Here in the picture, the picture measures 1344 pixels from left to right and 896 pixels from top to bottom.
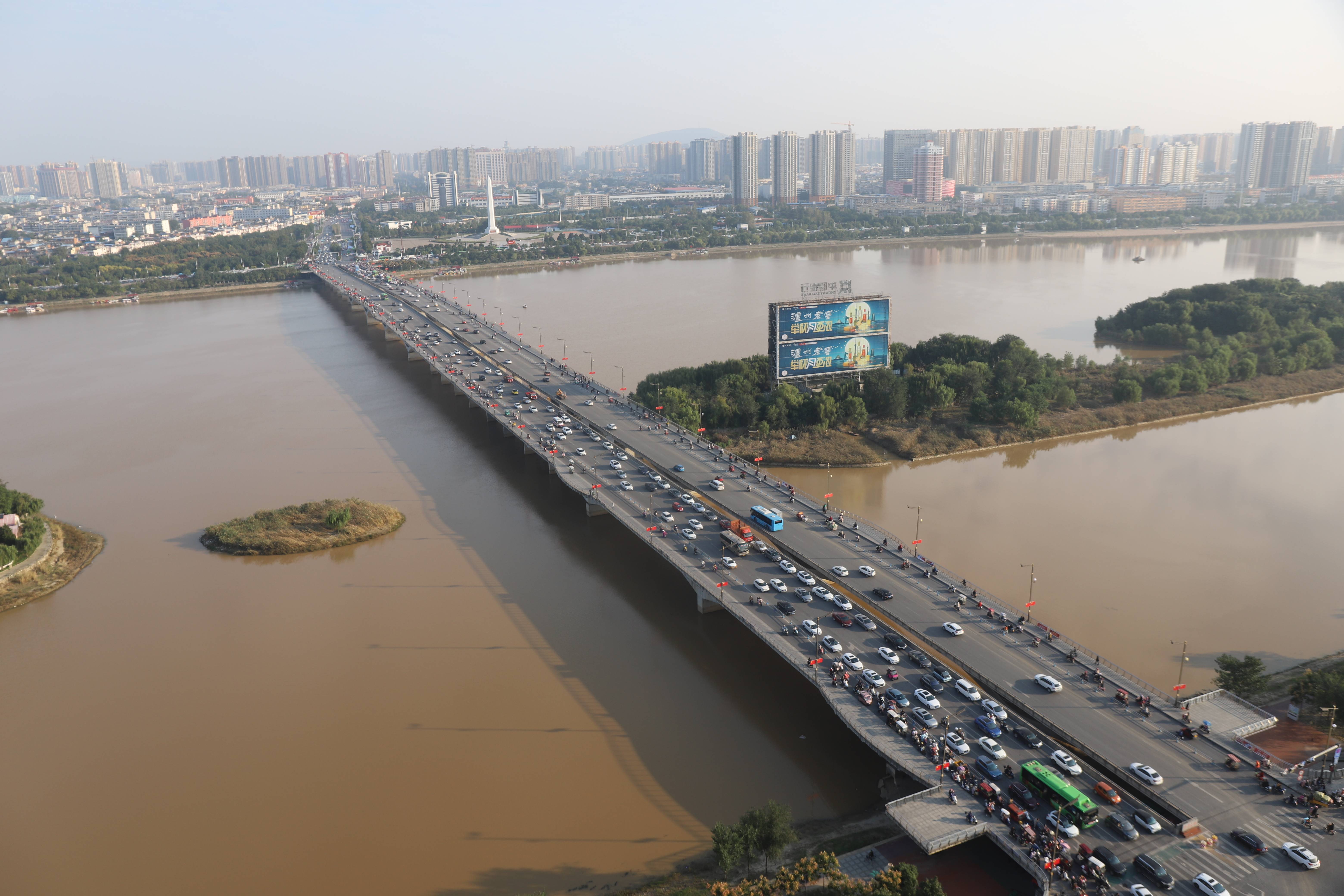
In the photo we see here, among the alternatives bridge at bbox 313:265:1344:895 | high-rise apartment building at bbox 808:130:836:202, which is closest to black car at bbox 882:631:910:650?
bridge at bbox 313:265:1344:895

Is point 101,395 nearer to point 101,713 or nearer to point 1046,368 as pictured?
point 101,713

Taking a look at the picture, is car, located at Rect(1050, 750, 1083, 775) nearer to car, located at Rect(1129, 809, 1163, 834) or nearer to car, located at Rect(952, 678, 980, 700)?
car, located at Rect(1129, 809, 1163, 834)

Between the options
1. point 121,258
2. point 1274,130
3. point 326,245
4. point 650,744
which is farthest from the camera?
point 1274,130

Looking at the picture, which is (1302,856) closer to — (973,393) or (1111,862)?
(1111,862)

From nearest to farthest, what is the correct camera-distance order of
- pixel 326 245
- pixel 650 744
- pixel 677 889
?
pixel 677 889, pixel 650 744, pixel 326 245

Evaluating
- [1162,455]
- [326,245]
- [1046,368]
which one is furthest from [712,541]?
[326,245]

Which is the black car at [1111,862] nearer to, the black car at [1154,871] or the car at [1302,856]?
the black car at [1154,871]

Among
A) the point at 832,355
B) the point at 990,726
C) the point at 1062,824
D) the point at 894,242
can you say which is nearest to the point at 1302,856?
the point at 1062,824
